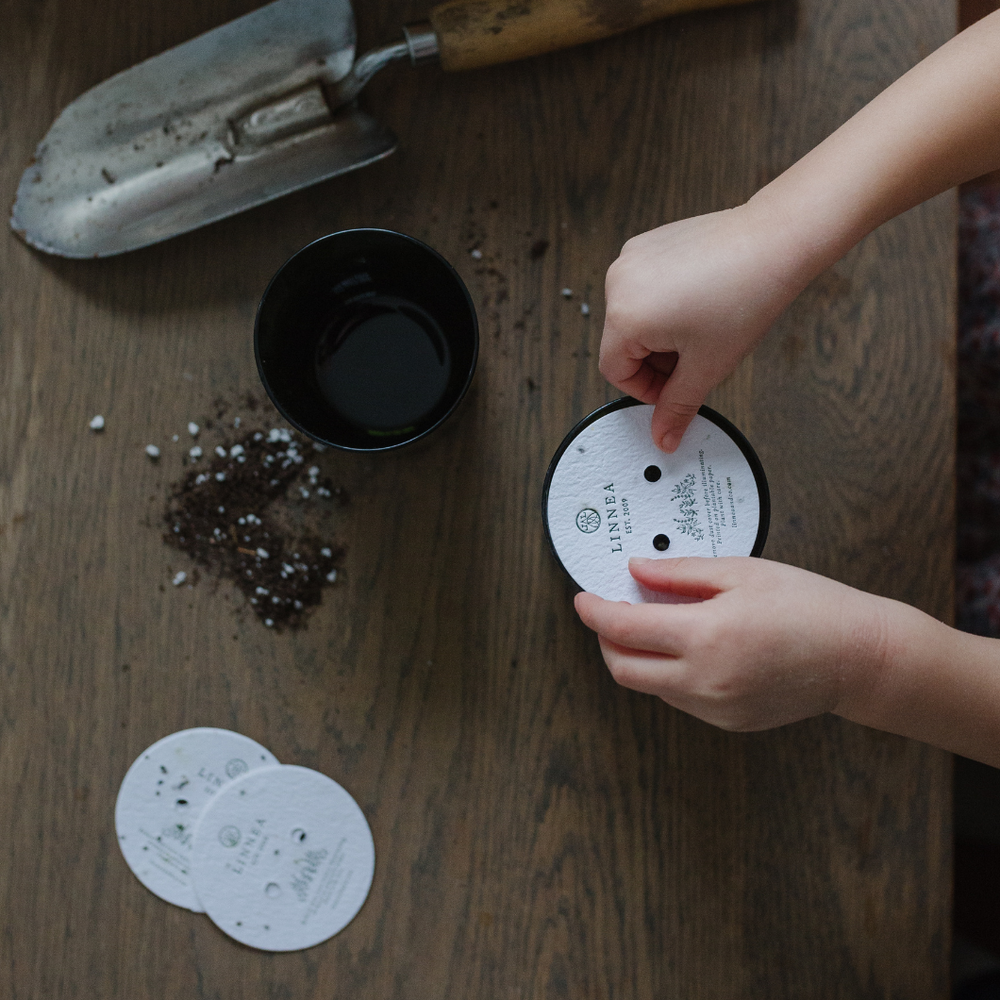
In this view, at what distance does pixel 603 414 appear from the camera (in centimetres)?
53

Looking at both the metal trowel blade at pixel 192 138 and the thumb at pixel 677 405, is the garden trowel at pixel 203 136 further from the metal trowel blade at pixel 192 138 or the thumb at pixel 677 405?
the thumb at pixel 677 405

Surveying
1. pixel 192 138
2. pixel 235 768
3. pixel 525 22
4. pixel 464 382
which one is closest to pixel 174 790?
pixel 235 768

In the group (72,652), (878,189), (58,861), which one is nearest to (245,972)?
(58,861)

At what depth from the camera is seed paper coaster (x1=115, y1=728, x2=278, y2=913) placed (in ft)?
1.99

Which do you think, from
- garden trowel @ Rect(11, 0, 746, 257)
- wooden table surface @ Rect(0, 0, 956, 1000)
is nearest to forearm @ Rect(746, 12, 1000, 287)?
wooden table surface @ Rect(0, 0, 956, 1000)

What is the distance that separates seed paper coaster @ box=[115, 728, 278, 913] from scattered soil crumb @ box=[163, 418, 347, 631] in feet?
0.33

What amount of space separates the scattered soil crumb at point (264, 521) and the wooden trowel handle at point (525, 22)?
12.4 inches

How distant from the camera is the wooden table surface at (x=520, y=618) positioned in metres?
0.60

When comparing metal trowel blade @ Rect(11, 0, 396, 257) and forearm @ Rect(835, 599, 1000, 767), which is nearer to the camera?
forearm @ Rect(835, 599, 1000, 767)

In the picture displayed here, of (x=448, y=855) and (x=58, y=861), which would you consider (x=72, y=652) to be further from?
(x=448, y=855)

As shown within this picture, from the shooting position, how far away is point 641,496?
521mm

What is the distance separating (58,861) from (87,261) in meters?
0.47

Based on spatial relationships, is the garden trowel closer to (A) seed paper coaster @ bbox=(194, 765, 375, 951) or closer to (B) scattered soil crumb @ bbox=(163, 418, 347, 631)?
(B) scattered soil crumb @ bbox=(163, 418, 347, 631)

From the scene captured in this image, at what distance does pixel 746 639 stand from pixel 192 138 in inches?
21.6
